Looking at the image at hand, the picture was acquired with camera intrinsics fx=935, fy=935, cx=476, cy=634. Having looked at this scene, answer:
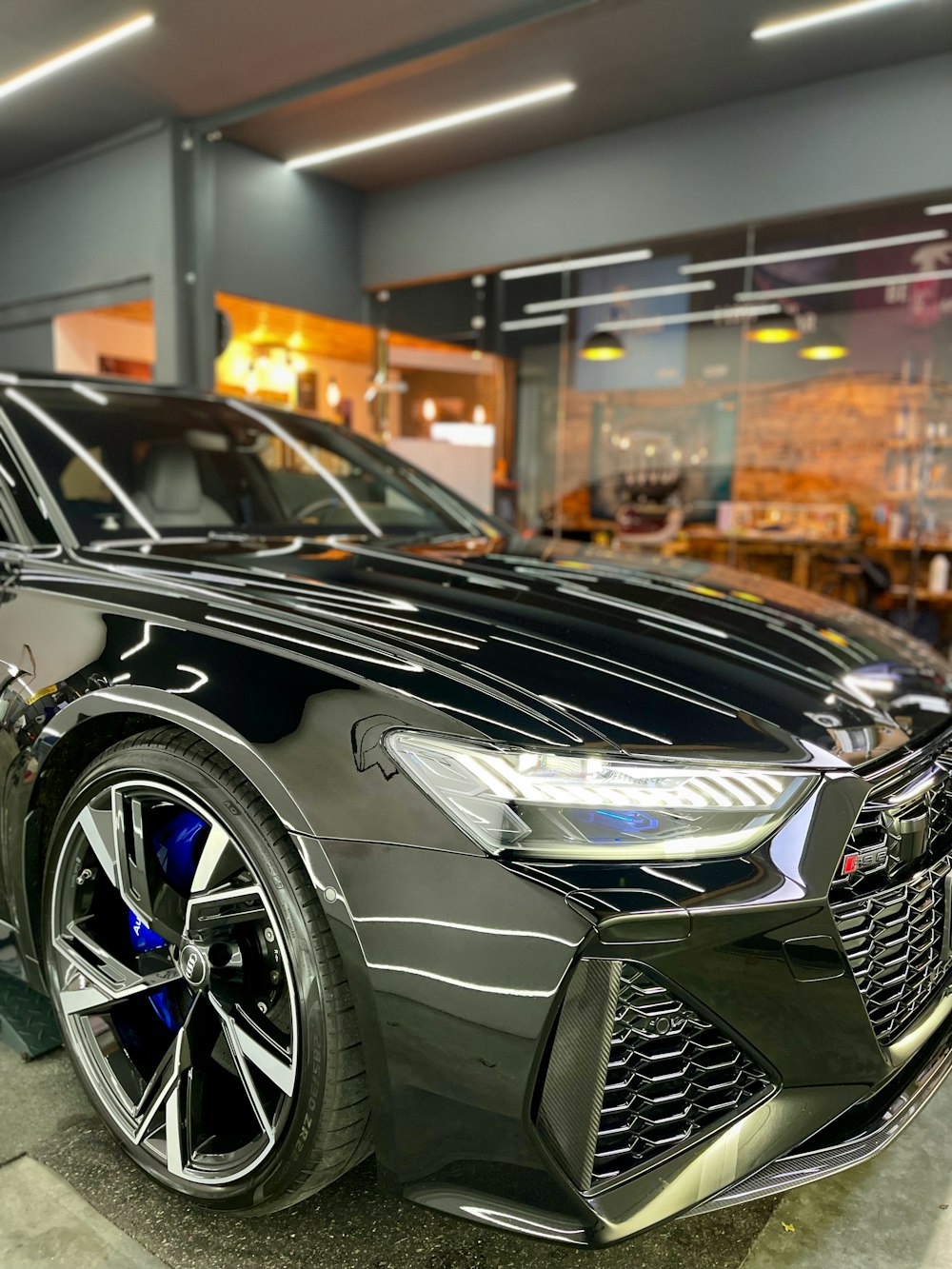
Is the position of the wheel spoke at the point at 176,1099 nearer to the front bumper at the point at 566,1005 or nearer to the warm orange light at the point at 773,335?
the front bumper at the point at 566,1005

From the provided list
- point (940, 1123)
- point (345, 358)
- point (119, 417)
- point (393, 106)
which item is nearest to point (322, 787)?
point (940, 1123)

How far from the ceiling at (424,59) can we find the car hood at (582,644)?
3.66m

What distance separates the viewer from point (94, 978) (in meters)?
1.40

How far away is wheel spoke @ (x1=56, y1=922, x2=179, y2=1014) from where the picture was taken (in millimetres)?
1343

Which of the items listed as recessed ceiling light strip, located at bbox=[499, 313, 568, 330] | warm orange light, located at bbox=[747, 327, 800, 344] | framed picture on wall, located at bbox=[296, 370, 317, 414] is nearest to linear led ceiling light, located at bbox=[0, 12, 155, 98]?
framed picture on wall, located at bbox=[296, 370, 317, 414]

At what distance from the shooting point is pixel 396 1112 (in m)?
1.07

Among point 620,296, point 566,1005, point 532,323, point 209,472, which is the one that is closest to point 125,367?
point 532,323

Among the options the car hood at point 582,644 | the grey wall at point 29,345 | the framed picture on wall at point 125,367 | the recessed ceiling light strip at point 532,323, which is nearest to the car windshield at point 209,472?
the car hood at point 582,644

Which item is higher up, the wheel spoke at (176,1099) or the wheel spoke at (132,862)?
the wheel spoke at (132,862)

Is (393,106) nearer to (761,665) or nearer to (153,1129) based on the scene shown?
(761,665)

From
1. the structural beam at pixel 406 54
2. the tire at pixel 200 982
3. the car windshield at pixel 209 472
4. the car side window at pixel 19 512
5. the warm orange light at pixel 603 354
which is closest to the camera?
the tire at pixel 200 982

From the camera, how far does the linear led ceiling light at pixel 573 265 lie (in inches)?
245

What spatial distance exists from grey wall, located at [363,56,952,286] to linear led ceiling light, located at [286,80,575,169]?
67 centimetres

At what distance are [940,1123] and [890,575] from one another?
4539 mm
